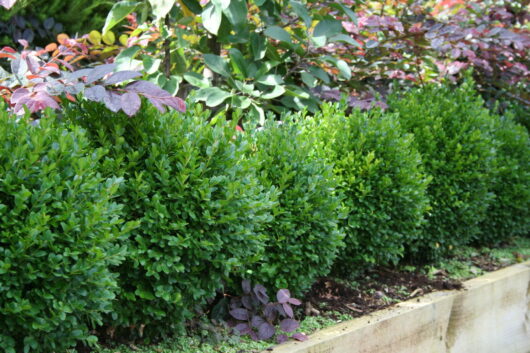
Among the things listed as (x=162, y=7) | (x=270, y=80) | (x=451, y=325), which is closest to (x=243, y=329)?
(x=451, y=325)

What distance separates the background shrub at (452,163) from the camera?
12.1ft

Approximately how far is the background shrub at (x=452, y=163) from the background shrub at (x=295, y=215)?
1.18 meters

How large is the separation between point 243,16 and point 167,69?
590 millimetres

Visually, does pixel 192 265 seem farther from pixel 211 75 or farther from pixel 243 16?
pixel 211 75

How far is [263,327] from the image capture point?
251cm

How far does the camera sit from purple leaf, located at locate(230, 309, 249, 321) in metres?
2.54

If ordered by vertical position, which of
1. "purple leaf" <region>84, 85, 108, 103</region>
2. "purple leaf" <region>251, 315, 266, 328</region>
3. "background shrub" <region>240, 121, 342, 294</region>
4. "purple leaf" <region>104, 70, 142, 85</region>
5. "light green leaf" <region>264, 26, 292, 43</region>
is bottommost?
"purple leaf" <region>251, 315, 266, 328</region>

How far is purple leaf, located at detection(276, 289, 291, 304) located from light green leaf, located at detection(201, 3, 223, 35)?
4.61 ft

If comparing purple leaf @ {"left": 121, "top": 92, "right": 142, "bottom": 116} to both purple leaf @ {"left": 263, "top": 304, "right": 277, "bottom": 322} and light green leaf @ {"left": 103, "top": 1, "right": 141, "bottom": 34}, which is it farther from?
light green leaf @ {"left": 103, "top": 1, "right": 141, "bottom": 34}

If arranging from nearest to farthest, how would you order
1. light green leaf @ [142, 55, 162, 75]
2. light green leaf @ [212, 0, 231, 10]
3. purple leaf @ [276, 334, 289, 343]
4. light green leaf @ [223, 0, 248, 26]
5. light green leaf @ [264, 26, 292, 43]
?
1. purple leaf @ [276, 334, 289, 343]
2. light green leaf @ [212, 0, 231, 10]
3. light green leaf @ [223, 0, 248, 26]
4. light green leaf @ [142, 55, 162, 75]
5. light green leaf @ [264, 26, 292, 43]

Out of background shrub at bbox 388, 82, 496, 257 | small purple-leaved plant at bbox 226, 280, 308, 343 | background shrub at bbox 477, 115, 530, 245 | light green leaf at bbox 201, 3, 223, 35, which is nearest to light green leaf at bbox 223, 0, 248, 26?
Answer: light green leaf at bbox 201, 3, 223, 35

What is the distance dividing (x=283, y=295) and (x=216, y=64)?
150 centimetres

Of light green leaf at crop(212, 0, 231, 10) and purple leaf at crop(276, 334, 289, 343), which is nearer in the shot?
purple leaf at crop(276, 334, 289, 343)

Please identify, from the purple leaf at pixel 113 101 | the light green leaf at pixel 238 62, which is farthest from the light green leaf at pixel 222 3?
the purple leaf at pixel 113 101
